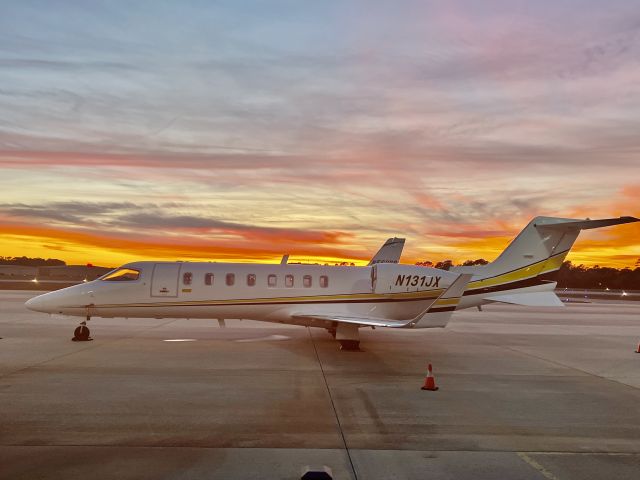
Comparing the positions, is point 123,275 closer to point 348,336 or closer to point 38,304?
point 38,304

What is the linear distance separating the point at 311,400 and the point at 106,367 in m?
5.66

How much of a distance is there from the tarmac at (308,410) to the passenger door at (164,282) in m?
1.65

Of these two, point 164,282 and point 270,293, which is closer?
point 164,282

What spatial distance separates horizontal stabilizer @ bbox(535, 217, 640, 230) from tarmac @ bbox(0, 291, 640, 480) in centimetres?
407

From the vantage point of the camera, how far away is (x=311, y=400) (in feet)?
35.3

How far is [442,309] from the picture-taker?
14914 mm

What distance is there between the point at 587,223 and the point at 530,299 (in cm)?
308

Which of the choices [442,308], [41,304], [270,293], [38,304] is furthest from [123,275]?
[442,308]

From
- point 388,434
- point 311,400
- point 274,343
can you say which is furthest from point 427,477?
point 274,343

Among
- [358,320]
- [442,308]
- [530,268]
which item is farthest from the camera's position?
[530,268]

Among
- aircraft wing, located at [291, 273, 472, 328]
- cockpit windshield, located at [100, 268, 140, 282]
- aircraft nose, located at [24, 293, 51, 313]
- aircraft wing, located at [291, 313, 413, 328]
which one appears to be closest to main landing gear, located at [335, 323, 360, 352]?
aircraft wing, located at [291, 313, 413, 328]

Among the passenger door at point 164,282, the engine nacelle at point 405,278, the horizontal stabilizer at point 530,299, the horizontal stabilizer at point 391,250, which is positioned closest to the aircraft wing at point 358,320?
the engine nacelle at point 405,278

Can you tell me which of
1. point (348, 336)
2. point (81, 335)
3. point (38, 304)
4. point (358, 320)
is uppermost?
point (38, 304)

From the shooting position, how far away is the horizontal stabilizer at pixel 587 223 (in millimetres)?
16844
